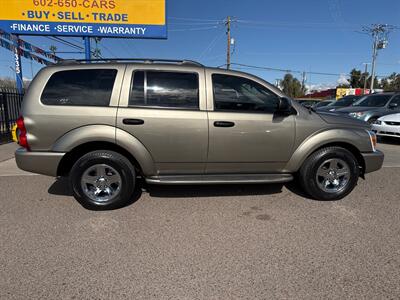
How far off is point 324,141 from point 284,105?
2.71 ft

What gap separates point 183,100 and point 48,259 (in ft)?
7.66

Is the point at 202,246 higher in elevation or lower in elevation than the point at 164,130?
lower

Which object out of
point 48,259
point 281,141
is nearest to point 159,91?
point 281,141

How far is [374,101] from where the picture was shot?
11242 mm

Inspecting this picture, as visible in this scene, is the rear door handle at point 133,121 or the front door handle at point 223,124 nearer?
the rear door handle at point 133,121

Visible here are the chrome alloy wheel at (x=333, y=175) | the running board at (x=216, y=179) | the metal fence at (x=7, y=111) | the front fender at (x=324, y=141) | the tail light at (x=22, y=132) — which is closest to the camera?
the tail light at (x=22, y=132)

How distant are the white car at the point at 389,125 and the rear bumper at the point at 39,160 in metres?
9.53

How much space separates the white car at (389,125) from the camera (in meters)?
8.88

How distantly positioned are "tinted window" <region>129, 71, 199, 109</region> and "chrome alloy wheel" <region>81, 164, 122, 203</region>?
95 centimetres

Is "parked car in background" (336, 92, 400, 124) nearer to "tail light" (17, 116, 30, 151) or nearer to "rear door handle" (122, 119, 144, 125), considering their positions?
"rear door handle" (122, 119, 144, 125)

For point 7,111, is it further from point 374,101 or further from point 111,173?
point 374,101

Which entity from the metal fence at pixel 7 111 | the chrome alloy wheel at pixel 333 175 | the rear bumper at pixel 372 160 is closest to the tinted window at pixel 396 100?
the rear bumper at pixel 372 160

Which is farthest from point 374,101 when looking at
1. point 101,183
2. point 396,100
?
point 101,183

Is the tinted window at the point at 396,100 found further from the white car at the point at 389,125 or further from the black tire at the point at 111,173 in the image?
the black tire at the point at 111,173
